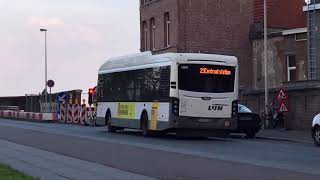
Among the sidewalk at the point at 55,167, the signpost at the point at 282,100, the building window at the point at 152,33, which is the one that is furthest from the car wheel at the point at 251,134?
the building window at the point at 152,33

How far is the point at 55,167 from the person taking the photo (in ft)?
51.0

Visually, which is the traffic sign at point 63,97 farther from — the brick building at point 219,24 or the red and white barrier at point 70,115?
the brick building at point 219,24

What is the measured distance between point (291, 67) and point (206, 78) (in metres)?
17.9

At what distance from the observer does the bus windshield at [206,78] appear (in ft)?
85.1

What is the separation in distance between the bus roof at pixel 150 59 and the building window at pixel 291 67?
14.0 m

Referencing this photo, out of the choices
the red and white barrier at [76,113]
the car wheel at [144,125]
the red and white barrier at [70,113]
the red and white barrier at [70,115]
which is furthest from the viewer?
the red and white barrier at [70,113]

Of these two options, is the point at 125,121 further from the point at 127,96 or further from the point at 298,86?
the point at 298,86

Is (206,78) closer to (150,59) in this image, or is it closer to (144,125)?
(150,59)

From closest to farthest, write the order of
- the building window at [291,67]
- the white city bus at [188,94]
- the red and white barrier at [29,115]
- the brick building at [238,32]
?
the white city bus at [188,94]
the building window at [291,67]
the brick building at [238,32]
the red and white barrier at [29,115]

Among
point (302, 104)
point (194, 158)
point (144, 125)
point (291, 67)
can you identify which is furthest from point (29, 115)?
point (194, 158)

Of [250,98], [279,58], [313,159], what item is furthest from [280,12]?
[313,159]

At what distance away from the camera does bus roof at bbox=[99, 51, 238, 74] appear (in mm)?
26094

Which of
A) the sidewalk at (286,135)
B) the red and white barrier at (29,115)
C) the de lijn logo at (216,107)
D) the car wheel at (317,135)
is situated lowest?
the sidewalk at (286,135)

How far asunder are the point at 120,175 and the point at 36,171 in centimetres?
196
